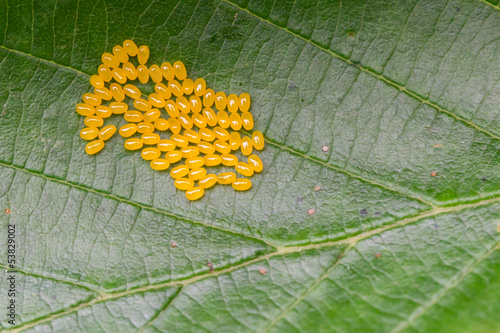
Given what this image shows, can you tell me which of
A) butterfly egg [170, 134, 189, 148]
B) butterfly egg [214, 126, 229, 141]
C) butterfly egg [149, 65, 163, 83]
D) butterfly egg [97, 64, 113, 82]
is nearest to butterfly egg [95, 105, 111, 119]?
butterfly egg [97, 64, 113, 82]

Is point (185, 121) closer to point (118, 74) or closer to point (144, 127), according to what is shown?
point (144, 127)

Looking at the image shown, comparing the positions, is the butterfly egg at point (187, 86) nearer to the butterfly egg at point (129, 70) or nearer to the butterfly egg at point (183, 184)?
the butterfly egg at point (129, 70)

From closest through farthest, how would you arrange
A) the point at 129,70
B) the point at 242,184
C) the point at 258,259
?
the point at 258,259, the point at 242,184, the point at 129,70

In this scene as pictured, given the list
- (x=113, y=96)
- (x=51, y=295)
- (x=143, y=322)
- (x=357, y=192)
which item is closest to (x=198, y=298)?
(x=143, y=322)

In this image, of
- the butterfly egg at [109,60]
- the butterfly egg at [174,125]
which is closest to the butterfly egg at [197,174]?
the butterfly egg at [174,125]

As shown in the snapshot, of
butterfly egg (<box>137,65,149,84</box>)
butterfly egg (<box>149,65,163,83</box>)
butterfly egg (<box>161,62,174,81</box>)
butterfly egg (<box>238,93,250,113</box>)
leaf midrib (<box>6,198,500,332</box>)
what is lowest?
leaf midrib (<box>6,198,500,332</box>)

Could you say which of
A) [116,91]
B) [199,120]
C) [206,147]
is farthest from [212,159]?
[116,91]

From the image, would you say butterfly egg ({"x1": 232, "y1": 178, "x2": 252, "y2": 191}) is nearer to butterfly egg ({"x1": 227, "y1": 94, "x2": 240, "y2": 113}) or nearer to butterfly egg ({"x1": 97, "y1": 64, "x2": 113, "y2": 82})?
butterfly egg ({"x1": 227, "y1": 94, "x2": 240, "y2": 113})
